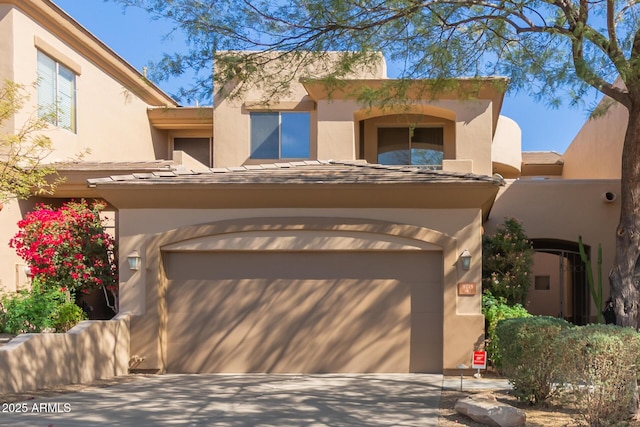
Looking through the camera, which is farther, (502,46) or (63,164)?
(63,164)

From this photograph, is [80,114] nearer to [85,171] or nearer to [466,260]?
[85,171]

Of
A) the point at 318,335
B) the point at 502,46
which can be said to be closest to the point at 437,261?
the point at 318,335

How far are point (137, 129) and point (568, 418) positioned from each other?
17.3m

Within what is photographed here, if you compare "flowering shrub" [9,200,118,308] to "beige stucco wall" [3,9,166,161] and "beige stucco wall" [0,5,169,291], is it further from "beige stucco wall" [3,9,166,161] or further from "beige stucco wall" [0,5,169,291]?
"beige stucco wall" [3,9,166,161]

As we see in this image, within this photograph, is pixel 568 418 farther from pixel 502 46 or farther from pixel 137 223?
pixel 137 223

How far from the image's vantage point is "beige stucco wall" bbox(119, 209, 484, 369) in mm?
12430

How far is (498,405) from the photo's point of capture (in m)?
8.34

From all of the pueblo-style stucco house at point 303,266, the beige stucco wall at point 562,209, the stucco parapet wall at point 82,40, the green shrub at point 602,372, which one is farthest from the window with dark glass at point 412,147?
the green shrub at point 602,372

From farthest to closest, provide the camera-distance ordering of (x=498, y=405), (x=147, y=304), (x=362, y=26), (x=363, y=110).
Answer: (x=363, y=110), (x=147, y=304), (x=362, y=26), (x=498, y=405)

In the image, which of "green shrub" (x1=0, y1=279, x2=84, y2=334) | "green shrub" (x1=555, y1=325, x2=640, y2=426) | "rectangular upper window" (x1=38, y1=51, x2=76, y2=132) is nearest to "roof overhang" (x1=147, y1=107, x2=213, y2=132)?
"rectangular upper window" (x1=38, y1=51, x2=76, y2=132)

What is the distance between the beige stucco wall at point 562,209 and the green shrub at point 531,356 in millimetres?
7876

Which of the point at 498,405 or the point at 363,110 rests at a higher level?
A: the point at 363,110

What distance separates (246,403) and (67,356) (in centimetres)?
347

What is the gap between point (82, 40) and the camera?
18.6 metres
